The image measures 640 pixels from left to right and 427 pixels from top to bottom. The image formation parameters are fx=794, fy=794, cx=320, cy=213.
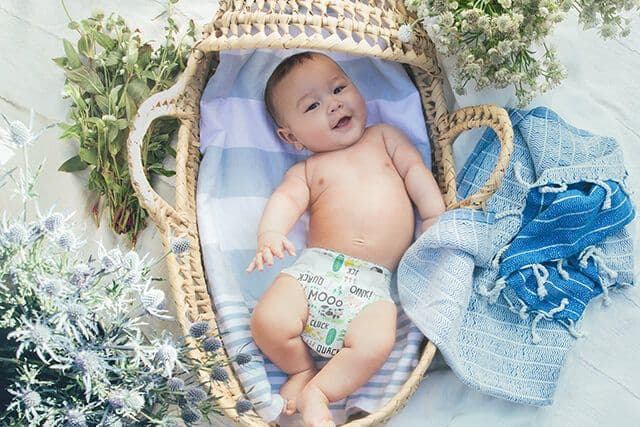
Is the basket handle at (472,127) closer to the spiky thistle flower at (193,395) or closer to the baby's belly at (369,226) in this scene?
the baby's belly at (369,226)

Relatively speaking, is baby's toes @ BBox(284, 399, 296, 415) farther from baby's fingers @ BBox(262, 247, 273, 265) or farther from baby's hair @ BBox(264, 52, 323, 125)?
baby's hair @ BBox(264, 52, 323, 125)

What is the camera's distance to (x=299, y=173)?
1.73 metres

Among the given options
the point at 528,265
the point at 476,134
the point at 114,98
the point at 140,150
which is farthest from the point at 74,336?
the point at 476,134

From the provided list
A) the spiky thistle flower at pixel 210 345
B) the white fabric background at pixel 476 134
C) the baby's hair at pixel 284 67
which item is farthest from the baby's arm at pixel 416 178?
the spiky thistle flower at pixel 210 345

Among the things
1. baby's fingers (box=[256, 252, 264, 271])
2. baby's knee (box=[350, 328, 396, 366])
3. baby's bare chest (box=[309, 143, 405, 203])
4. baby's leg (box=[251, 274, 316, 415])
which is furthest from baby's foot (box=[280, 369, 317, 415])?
baby's bare chest (box=[309, 143, 405, 203])

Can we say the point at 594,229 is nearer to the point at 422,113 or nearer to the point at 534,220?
the point at 534,220

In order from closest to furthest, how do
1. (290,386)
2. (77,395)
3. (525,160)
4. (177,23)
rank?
(77,395), (290,386), (525,160), (177,23)

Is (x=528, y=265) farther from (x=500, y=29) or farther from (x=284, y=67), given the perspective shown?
(x=284, y=67)

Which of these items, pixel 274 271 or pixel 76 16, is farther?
pixel 76 16

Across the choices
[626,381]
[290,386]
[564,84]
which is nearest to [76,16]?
[290,386]

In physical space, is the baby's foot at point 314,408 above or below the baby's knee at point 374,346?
below

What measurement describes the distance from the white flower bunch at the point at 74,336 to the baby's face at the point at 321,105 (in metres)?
0.64

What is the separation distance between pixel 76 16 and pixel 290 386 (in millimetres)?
1027

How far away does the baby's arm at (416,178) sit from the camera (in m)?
1.66
